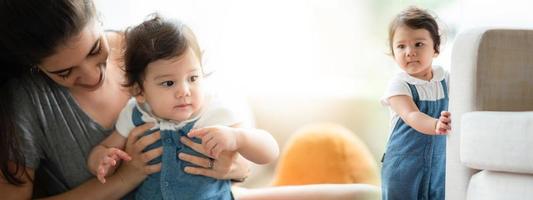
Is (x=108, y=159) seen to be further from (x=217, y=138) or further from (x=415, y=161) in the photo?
(x=415, y=161)

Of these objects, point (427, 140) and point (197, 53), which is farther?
point (427, 140)

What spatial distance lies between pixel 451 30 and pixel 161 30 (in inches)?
23.8

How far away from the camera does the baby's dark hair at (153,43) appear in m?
1.17

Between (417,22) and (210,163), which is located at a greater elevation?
(417,22)

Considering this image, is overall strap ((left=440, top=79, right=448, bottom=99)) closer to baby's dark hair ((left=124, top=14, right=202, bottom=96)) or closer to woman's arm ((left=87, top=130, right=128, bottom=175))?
baby's dark hair ((left=124, top=14, right=202, bottom=96))

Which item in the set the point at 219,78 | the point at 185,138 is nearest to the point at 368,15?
the point at 219,78

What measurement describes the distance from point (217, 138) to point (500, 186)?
54 centimetres

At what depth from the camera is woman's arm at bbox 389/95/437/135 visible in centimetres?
126

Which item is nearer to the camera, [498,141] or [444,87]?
[498,141]

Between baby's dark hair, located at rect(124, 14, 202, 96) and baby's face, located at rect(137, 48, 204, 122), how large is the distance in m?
0.01

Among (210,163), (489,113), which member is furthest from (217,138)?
(489,113)

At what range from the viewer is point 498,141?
1198 mm

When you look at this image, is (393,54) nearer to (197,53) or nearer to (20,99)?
(197,53)

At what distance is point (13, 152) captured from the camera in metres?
1.24
